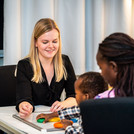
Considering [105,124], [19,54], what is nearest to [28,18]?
[19,54]

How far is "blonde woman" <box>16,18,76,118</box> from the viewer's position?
8.00 feet

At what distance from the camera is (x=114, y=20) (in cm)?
365

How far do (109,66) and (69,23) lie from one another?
1.97m

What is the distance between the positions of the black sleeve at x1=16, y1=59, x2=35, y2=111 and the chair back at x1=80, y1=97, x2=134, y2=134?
1.25m

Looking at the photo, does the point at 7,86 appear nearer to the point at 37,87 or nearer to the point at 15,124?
the point at 37,87

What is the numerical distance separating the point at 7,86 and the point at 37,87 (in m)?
0.28

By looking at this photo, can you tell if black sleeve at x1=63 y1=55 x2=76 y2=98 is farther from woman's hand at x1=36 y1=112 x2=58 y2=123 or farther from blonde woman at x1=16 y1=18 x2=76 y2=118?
woman's hand at x1=36 y1=112 x2=58 y2=123

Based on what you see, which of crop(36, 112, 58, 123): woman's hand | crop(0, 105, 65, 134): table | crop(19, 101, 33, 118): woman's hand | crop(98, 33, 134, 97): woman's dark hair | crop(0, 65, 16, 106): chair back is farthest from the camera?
crop(0, 65, 16, 106): chair back

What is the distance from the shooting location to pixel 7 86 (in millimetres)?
2631

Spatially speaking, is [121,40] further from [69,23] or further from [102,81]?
[69,23]

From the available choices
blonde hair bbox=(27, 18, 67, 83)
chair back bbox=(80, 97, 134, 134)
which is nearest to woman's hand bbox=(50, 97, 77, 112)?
blonde hair bbox=(27, 18, 67, 83)

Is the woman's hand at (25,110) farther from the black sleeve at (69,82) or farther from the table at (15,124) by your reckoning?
the black sleeve at (69,82)

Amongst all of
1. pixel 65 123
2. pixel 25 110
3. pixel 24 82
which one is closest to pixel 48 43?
pixel 24 82

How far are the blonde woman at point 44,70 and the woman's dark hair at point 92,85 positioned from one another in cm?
58
